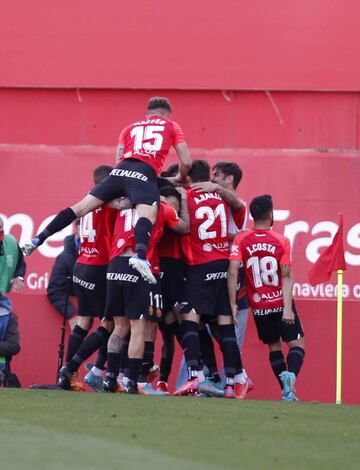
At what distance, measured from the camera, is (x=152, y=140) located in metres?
9.62

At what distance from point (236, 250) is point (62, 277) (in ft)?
8.40

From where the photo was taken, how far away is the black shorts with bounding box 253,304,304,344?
991 centimetres

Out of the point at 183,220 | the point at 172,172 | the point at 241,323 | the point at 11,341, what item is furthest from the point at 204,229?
the point at 11,341

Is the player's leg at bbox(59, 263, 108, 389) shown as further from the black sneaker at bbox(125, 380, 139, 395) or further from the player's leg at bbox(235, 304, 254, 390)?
the player's leg at bbox(235, 304, 254, 390)

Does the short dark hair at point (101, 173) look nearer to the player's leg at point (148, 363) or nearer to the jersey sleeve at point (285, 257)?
the player's leg at point (148, 363)

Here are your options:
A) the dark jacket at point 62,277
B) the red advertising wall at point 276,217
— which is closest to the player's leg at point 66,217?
the dark jacket at point 62,277

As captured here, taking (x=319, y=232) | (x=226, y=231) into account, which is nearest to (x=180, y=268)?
(x=226, y=231)

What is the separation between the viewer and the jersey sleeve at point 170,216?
9594 millimetres

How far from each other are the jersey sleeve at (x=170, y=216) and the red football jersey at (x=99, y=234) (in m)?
0.52

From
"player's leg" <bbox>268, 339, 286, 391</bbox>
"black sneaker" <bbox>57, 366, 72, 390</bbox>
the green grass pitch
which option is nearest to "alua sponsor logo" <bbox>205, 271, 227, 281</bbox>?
"player's leg" <bbox>268, 339, 286, 391</bbox>

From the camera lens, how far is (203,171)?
1016 centimetres

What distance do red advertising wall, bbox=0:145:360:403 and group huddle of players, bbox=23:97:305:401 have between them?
162cm

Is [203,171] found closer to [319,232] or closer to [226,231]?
[226,231]

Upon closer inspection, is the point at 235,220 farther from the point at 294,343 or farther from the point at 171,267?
the point at 294,343
